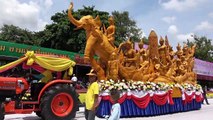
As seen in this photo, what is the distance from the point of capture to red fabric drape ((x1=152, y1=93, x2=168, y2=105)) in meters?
13.5

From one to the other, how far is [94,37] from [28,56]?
9.93 ft

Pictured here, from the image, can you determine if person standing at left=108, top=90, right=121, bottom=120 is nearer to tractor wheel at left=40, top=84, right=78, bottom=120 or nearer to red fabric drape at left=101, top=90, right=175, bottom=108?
tractor wheel at left=40, top=84, right=78, bottom=120

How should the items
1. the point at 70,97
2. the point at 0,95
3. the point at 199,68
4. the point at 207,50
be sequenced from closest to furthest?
the point at 0,95 → the point at 70,97 → the point at 199,68 → the point at 207,50

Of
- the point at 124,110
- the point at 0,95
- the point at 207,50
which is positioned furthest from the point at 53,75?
the point at 207,50

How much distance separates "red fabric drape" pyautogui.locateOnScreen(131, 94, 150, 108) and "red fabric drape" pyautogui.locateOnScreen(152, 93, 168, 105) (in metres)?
0.49

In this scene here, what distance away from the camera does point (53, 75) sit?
11.5 m

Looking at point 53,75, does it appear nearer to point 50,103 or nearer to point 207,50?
point 50,103

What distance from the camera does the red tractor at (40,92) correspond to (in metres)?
9.89

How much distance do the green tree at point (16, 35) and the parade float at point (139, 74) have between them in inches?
999

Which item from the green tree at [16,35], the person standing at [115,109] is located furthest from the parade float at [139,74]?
the green tree at [16,35]

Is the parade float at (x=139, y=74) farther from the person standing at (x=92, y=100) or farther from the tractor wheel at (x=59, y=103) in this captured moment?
the person standing at (x=92, y=100)

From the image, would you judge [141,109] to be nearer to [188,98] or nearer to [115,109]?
[188,98]

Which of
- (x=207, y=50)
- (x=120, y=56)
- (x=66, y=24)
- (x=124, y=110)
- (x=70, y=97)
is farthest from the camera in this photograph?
(x=207, y=50)

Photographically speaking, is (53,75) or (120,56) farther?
(120,56)
